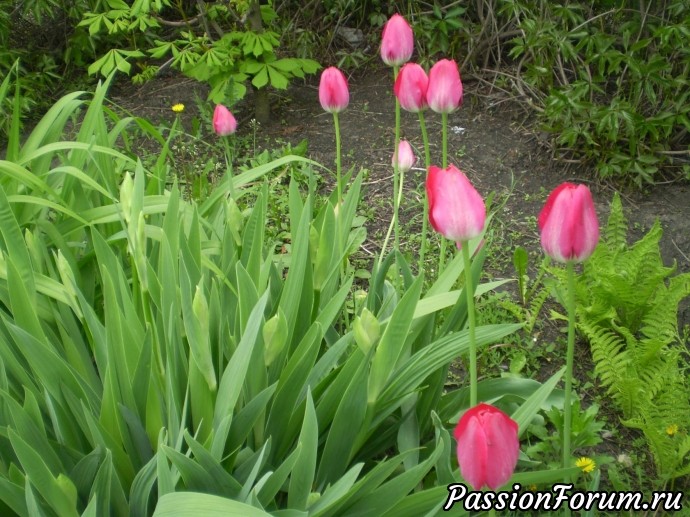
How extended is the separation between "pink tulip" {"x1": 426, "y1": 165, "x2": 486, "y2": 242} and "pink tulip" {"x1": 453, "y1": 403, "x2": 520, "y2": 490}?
0.76ft

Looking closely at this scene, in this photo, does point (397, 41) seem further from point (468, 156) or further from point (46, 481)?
point (468, 156)

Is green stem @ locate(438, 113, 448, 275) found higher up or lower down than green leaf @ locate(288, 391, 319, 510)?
higher up

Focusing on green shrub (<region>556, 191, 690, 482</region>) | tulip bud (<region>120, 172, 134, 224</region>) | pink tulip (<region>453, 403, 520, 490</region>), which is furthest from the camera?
green shrub (<region>556, 191, 690, 482</region>)

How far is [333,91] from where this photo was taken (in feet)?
5.78

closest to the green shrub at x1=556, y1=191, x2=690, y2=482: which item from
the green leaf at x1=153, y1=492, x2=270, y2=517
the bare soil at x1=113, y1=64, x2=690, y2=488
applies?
the bare soil at x1=113, y1=64, x2=690, y2=488

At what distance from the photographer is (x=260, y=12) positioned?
3314 mm

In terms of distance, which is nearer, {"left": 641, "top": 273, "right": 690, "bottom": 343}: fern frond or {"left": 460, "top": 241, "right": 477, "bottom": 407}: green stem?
{"left": 460, "top": 241, "right": 477, "bottom": 407}: green stem

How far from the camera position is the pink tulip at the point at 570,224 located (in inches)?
39.4

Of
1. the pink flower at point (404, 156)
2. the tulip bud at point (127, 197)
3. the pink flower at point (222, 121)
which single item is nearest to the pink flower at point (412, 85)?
the pink flower at point (404, 156)

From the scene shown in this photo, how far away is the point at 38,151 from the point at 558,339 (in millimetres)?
1538

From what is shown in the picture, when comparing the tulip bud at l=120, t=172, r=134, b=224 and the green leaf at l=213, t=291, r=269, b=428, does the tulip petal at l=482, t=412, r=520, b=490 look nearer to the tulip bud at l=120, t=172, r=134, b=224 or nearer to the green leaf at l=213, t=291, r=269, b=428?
the green leaf at l=213, t=291, r=269, b=428

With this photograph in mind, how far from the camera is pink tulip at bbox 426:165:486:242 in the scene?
98 cm

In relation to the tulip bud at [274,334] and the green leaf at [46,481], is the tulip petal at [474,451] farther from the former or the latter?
the green leaf at [46,481]

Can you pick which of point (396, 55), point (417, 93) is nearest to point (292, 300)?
point (417, 93)
